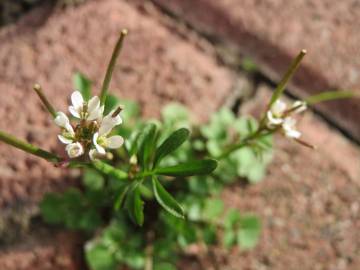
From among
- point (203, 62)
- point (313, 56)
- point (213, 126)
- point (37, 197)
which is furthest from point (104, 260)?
point (313, 56)

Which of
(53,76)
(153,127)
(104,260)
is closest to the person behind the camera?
(153,127)

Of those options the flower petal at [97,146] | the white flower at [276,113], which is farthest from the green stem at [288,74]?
the flower petal at [97,146]

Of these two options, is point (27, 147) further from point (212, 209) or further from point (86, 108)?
point (212, 209)

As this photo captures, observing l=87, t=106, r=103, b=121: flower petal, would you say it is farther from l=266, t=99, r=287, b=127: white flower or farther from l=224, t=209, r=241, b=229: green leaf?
l=224, t=209, r=241, b=229: green leaf

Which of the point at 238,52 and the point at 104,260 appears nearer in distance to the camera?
the point at 104,260

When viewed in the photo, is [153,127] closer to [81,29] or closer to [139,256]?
[139,256]

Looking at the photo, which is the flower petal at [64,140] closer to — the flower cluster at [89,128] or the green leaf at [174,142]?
the flower cluster at [89,128]
